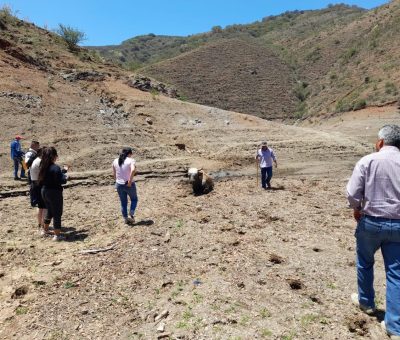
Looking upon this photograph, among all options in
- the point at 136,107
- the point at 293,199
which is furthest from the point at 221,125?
the point at 293,199

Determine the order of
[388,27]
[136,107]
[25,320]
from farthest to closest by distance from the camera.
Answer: [388,27]
[136,107]
[25,320]

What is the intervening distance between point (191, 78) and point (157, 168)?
2901 cm

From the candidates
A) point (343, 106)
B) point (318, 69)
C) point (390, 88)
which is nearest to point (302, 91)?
point (318, 69)

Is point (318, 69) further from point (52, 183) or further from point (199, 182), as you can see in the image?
point (52, 183)

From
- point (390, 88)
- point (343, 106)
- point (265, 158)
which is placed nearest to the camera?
point (265, 158)

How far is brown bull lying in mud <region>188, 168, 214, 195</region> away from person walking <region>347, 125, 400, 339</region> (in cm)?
679

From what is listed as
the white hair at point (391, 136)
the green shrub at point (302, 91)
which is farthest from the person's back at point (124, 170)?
the green shrub at point (302, 91)

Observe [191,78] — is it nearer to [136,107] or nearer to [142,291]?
[136,107]

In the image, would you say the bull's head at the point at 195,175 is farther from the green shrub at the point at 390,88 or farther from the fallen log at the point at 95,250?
the green shrub at the point at 390,88

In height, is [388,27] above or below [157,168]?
above

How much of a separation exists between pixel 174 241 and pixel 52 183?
217 cm

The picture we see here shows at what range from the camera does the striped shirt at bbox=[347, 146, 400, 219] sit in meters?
3.75

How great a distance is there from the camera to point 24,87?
57.3ft

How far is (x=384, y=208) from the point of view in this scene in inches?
148
